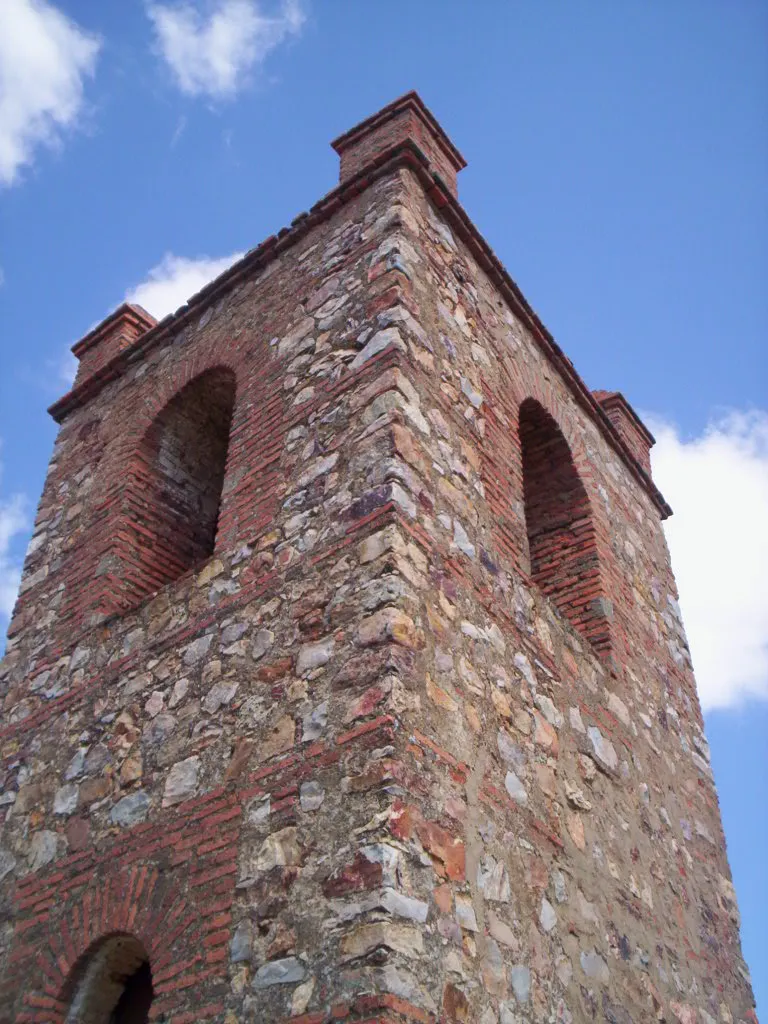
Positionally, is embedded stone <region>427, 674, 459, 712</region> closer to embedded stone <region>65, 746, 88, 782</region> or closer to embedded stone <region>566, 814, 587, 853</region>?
embedded stone <region>566, 814, 587, 853</region>

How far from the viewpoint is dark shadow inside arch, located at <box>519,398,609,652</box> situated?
656 centimetres

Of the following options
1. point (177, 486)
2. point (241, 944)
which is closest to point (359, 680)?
point (241, 944)

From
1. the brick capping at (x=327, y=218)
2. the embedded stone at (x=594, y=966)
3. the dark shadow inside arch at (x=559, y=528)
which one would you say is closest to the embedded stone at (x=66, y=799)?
the embedded stone at (x=594, y=966)

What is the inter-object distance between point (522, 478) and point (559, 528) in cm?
65

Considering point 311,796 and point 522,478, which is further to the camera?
point 522,478

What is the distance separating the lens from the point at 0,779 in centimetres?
554

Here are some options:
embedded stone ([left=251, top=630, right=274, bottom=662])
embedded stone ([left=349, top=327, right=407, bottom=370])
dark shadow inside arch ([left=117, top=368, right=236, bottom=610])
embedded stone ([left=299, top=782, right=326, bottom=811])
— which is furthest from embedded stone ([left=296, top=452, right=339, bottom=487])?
embedded stone ([left=299, top=782, right=326, bottom=811])

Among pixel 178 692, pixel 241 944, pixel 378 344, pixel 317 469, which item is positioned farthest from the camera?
pixel 378 344

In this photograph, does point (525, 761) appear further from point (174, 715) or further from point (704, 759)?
point (704, 759)

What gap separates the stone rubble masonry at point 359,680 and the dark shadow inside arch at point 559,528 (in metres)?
0.02

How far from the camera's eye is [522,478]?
6.57 meters

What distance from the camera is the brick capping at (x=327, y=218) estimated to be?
6.36 meters

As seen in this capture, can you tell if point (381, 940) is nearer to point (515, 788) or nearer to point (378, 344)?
point (515, 788)

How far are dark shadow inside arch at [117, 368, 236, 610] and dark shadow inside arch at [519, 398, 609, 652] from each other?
2089 millimetres
